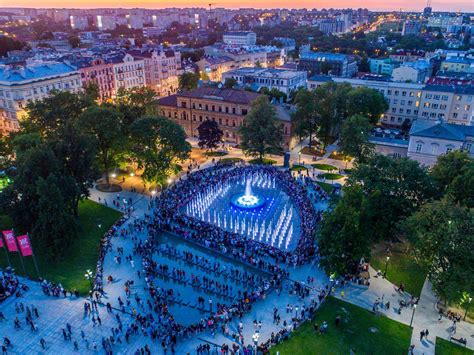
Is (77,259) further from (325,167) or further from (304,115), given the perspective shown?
(304,115)

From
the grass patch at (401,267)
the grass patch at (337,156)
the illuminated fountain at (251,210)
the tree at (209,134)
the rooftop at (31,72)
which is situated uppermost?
the rooftop at (31,72)

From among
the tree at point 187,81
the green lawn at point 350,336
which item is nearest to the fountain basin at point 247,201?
the green lawn at point 350,336

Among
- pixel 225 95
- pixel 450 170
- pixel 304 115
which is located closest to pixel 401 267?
pixel 450 170

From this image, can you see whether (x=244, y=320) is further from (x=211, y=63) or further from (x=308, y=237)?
(x=211, y=63)

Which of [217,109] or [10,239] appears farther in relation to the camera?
[217,109]

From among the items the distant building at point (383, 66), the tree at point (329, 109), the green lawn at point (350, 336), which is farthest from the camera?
the distant building at point (383, 66)

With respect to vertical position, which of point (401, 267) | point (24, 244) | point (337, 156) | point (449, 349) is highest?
point (24, 244)

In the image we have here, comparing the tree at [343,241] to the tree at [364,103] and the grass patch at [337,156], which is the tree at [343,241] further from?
the tree at [364,103]
